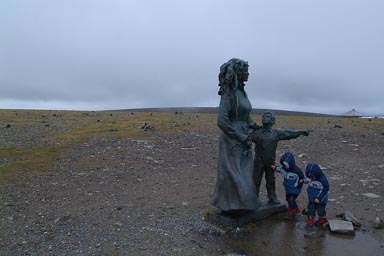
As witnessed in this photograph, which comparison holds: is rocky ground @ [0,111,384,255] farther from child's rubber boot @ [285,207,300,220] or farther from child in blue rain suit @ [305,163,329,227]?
child in blue rain suit @ [305,163,329,227]

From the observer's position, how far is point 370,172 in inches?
451

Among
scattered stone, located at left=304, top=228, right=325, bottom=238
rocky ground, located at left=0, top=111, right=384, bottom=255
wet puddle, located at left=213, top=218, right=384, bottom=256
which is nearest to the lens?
wet puddle, located at left=213, top=218, right=384, bottom=256

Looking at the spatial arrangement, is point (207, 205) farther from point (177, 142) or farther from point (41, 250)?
point (177, 142)

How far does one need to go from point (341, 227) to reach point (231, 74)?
3376 millimetres

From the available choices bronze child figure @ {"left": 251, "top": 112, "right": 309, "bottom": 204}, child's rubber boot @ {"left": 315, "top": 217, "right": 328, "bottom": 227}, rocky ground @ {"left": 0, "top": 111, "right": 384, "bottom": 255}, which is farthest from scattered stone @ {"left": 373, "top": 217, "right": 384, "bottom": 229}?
bronze child figure @ {"left": 251, "top": 112, "right": 309, "bottom": 204}

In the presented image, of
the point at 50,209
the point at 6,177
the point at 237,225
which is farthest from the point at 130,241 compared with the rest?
the point at 6,177

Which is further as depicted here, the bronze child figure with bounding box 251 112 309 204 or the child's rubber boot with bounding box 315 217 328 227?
the bronze child figure with bounding box 251 112 309 204

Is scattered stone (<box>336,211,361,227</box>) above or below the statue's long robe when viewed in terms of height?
below

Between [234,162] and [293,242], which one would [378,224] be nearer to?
[293,242]

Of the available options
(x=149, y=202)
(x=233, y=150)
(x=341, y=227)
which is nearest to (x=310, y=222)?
(x=341, y=227)

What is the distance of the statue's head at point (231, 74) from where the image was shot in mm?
6566

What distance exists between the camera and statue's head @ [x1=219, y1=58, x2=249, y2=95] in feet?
21.5

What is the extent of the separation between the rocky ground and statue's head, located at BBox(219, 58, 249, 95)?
261 cm

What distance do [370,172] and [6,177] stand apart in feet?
35.1
